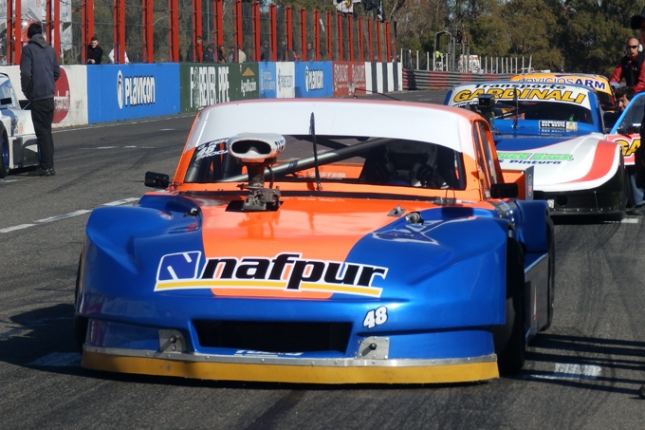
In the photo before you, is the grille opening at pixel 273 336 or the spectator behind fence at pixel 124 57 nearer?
the grille opening at pixel 273 336

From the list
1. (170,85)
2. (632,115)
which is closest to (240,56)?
(170,85)

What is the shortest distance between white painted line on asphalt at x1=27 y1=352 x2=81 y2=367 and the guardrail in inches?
2009

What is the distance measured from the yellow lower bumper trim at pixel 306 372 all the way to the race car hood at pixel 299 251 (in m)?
0.27

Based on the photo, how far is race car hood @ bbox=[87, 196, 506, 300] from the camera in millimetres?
4469

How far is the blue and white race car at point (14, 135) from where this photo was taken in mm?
14573

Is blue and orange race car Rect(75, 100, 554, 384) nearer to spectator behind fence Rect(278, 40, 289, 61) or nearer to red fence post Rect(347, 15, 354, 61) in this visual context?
spectator behind fence Rect(278, 40, 289, 61)

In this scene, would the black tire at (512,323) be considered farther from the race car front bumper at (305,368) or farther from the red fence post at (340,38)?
the red fence post at (340,38)

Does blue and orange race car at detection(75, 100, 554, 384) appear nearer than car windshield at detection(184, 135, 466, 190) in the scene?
Yes

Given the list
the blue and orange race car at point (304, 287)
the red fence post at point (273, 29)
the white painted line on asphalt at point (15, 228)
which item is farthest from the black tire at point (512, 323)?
the red fence post at point (273, 29)

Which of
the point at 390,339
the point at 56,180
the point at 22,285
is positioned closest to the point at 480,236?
the point at 390,339

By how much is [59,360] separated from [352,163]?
5.74 ft

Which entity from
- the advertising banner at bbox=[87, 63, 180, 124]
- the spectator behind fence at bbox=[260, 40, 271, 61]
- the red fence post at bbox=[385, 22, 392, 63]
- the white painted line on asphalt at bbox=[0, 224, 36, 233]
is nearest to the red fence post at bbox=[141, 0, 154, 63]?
the advertising banner at bbox=[87, 63, 180, 124]

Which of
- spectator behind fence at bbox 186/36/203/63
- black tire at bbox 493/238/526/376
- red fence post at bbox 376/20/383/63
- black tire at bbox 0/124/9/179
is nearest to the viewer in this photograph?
black tire at bbox 493/238/526/376

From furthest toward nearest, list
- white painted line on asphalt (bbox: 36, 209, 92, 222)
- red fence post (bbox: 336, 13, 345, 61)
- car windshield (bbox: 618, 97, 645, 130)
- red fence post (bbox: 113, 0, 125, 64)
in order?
1. red fence post (bbox: 336, 13, 345, 61)
2. red fence post (bbox: 113, 0, 125, 64)
3. car windshield (bbox: 618, 97, 645, 130)
4. white painted line on asphalt (bbox: 36, 209, 92, 222)
